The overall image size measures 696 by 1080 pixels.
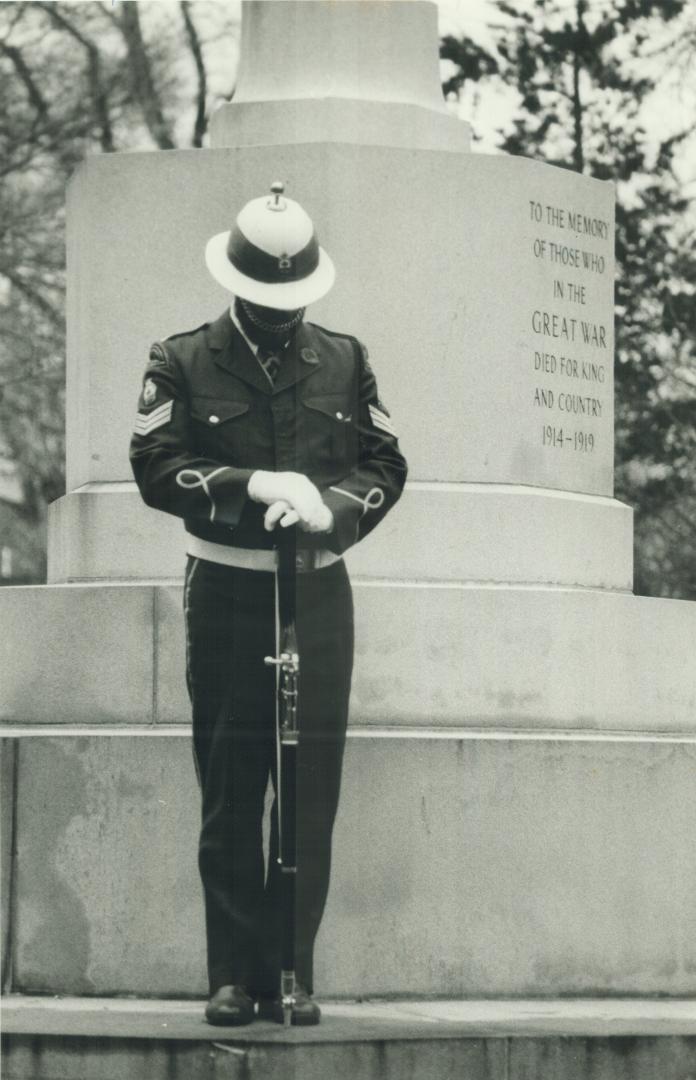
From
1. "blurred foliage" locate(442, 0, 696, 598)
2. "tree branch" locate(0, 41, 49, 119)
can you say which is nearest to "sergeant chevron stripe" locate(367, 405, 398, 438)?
"blurred foliage" locate(442, 0, 696, 598)

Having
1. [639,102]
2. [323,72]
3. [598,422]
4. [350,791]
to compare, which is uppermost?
[639,102]

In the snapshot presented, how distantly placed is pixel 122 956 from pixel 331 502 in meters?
1.70

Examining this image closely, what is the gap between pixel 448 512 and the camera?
8047 mm

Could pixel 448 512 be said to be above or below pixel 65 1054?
above

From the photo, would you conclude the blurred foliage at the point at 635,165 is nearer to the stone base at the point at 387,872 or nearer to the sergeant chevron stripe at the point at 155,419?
the stone base at the point at 387,872

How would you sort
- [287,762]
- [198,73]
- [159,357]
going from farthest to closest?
[198,73] → [159,357] → [287,762]

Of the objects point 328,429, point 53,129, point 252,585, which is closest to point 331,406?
point 328,429

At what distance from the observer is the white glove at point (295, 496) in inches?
250

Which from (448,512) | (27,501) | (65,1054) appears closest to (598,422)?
(448,512)

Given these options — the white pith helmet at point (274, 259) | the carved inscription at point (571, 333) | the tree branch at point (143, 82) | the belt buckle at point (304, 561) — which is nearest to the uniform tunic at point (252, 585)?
the belt buckle at point (304, 561)

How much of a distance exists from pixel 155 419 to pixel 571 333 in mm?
2377

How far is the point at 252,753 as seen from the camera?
6586 millimetres

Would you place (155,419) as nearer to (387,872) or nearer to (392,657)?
(392,657)

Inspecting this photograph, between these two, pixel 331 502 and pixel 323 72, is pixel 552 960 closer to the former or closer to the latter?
pixel 331 502
